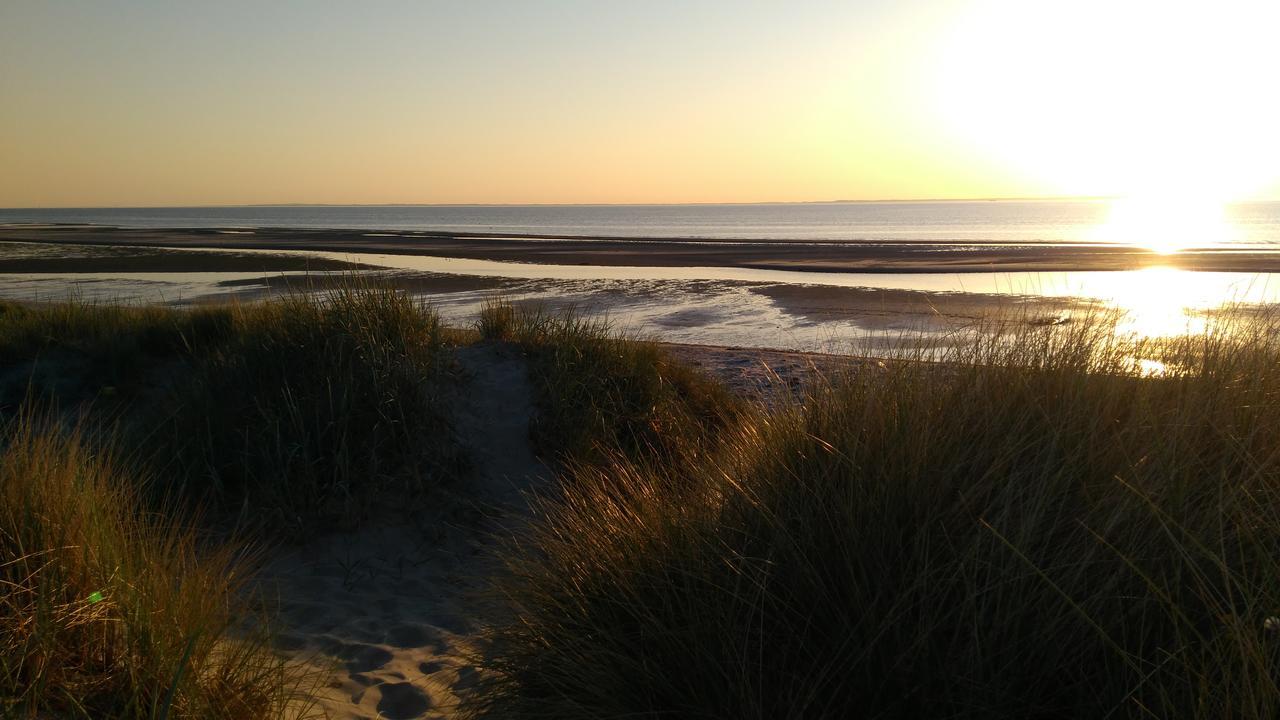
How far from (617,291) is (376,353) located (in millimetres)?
17845

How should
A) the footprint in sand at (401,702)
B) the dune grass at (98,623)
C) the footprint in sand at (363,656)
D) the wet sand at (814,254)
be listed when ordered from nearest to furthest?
the dune grass at (98,623) < the footprint in sand at (401,702) < the footprint in sand at (363,656) < the wet sand at (814,254)

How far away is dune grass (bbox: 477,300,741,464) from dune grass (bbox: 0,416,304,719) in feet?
11.5

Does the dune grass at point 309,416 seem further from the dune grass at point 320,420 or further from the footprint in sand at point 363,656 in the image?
the footprint in sand at point 363,656

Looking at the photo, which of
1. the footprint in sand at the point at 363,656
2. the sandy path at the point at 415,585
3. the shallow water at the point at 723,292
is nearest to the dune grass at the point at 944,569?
the sandy path at the point at 415,585

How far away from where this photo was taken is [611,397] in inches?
290

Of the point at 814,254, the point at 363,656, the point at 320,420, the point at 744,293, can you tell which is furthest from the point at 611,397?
the point at 814,254

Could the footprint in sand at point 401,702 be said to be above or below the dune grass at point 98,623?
below

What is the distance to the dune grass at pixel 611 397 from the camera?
6.99m

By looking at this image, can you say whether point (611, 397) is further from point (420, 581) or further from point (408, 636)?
point (408, 636)

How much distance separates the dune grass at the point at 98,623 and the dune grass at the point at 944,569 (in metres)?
1.04

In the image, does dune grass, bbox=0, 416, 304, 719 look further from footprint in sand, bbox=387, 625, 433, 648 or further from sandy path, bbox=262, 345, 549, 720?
footprint in sand, bbox=387, 625, 433, 648

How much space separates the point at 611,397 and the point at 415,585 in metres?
2.58

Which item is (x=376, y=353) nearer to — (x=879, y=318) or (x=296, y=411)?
(x=296, y=411)

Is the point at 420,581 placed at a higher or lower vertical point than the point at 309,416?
lower
